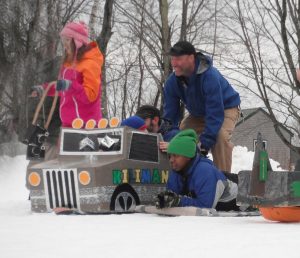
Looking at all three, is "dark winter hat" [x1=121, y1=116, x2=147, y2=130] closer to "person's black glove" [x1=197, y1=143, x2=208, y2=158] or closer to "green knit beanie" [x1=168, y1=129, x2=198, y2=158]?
"person's black glove" [x1=197, y1=143, x2=208, y2=158]

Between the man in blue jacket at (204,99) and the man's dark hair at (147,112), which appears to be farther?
the man's dark hair at (147,112)

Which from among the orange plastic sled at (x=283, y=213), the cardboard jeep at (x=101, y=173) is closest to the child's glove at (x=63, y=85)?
the cardboard jeep at (x=101, y=173)

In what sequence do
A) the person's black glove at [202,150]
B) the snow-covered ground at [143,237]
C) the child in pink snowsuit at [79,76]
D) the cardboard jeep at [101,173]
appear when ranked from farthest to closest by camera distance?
the child in pink snowsuit at [79,76] < the person's black glove at [202,150] < the cardboard jeep at [101,173] < the snow-covered ground at [143,237]

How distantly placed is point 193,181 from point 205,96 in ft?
2.97

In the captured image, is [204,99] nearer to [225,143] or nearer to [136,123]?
[225,143]

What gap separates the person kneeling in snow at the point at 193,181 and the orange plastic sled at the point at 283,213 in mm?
741

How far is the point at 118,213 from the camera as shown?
167 inches

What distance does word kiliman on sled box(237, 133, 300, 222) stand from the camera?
11.1ft

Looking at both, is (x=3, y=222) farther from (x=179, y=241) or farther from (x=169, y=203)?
(x=179, y=241)

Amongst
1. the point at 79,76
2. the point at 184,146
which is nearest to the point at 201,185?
the point at 184,146

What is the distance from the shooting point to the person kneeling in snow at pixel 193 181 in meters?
4.26

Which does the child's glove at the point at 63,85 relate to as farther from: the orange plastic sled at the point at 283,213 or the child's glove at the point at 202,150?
the orange plastic sled at the point at 283,213

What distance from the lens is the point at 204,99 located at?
510 cm

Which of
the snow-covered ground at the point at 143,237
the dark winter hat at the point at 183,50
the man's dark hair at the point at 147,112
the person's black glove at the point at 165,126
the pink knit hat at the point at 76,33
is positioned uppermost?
the pink knit hat at the point at 76,33
